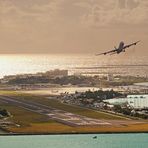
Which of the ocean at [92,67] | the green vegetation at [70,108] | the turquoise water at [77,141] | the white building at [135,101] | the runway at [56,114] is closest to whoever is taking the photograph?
the turquoise water at [77,141]

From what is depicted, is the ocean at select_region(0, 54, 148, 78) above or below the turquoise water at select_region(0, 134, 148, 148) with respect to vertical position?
above

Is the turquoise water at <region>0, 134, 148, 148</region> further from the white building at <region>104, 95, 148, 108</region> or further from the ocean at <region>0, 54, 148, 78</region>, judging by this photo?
the ocean at <region>0, 54, 148, 78</region>

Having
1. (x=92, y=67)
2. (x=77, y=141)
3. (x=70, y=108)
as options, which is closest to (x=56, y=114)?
A: (x=70, y=108)

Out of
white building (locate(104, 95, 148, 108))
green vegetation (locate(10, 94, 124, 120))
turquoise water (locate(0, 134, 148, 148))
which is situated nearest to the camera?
turquoise water (locate(0, 134, 148, 148))

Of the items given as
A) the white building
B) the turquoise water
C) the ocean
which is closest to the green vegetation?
the white building

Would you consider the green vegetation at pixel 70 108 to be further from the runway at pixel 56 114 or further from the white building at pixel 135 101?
the white building at pixel 135 101

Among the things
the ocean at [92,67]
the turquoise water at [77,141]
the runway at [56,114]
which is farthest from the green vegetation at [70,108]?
the ocean at [92,67]
